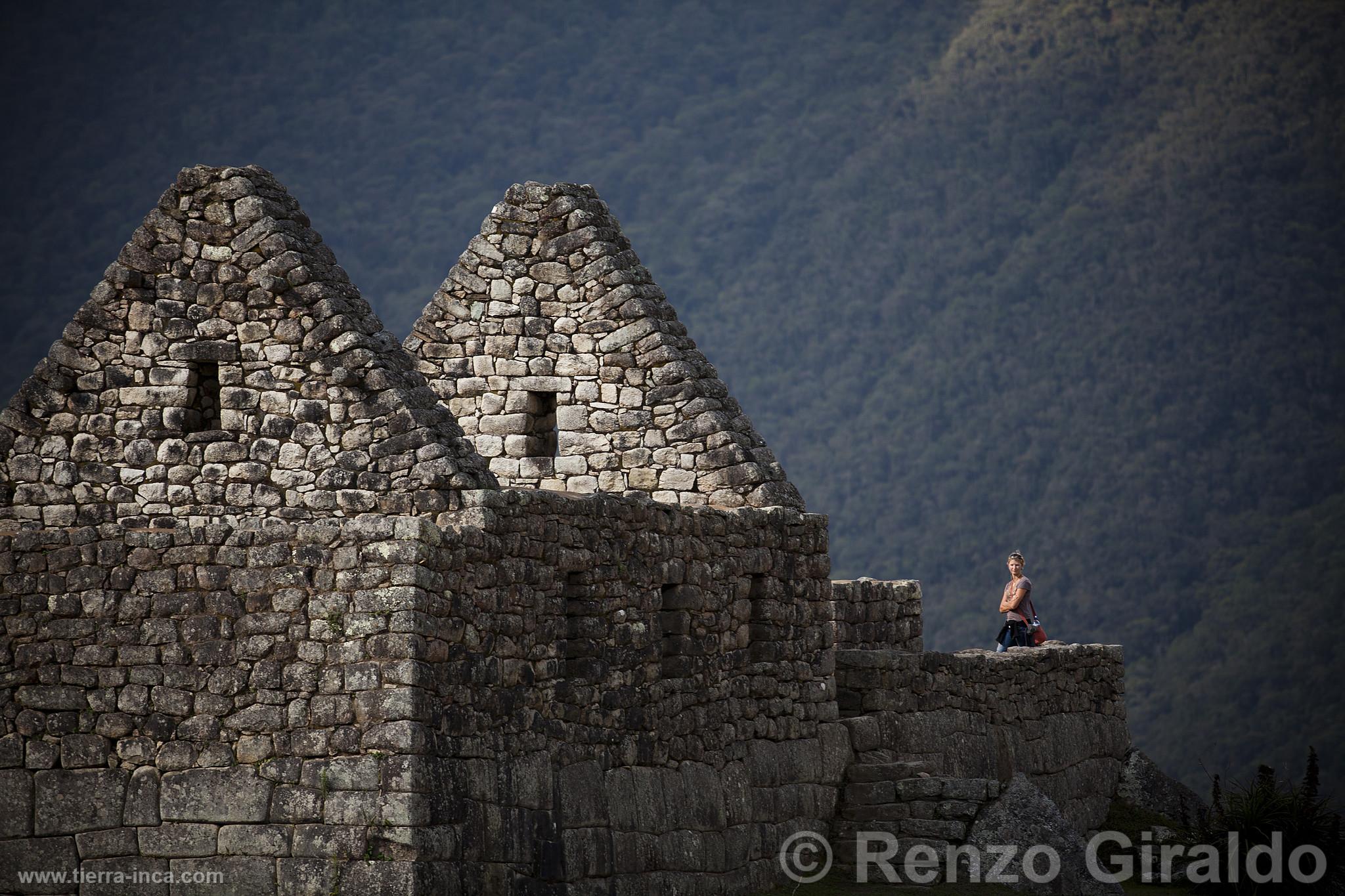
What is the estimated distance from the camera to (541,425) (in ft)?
63.9

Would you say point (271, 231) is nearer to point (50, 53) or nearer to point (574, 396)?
point (574, 396)

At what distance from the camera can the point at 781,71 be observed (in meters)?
124

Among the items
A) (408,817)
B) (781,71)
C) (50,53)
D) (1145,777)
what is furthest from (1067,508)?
(408,817)

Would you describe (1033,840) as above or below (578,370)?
below

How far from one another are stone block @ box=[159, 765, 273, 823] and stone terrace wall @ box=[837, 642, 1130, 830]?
8.12 meters

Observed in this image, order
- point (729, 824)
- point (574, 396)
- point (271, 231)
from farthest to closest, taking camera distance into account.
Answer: point (574, 396) < point (729, 824) < point (271, 231)

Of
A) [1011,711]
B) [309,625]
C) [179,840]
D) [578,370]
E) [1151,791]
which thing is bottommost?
[1151,791]

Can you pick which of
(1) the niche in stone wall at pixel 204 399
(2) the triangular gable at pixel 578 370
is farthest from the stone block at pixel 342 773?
(2) the triangular gable at pixel 578 370

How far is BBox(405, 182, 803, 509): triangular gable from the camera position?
62.4 ft

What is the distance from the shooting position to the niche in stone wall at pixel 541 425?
19.4 m

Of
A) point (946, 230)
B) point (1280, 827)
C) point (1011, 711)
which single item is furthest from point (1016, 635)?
point (946, 230)

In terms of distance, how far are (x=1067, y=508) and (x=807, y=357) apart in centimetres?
1671

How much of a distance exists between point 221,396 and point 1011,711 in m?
11.2

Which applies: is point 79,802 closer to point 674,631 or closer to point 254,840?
point 254,840
